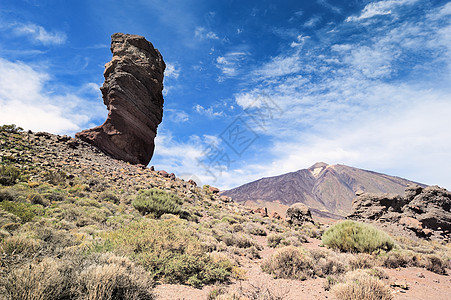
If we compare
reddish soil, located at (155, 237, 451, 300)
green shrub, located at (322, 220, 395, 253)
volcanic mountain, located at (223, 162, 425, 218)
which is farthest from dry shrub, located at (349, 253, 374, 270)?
volcanic mountain, located at (223, 162, 425, 218)

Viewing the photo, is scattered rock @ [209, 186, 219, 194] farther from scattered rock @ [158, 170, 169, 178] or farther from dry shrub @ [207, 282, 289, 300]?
dry shrub @ [207, 282, 289, 300]

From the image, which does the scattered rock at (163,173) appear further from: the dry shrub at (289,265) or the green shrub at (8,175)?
the dry shrub at (289,265)

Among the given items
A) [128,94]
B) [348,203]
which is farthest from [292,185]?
[128,94]

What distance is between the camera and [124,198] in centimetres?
1521

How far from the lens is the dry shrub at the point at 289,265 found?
602 cm

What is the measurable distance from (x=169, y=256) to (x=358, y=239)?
8.12 metres

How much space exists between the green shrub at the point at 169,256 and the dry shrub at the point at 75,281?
2.97 ft

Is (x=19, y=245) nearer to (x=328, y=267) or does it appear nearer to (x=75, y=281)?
(x=75, y=281)

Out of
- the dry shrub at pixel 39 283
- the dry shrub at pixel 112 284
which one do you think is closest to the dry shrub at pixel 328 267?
the dry shrub at pixel 112 284

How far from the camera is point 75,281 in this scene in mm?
3396

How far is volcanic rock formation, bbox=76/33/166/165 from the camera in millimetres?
25734

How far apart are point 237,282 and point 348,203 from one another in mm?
156022

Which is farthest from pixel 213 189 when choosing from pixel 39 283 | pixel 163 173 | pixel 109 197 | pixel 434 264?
pixel 39 283

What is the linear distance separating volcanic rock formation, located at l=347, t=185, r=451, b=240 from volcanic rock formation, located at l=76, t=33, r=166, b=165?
89.7ft
